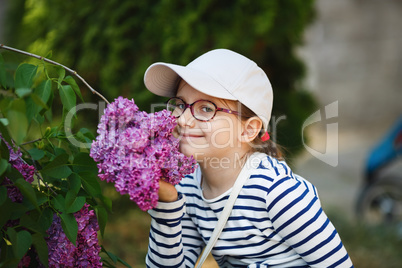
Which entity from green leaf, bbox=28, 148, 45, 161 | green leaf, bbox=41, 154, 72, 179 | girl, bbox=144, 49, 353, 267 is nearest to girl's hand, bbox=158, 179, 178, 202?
girl, bbox=144, 49, 353, 267

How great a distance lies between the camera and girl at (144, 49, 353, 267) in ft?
5.62

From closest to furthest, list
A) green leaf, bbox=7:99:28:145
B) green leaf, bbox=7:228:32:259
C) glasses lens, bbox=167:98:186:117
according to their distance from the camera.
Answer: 1. green leaf, bbox=7:99:28:145
2. green leaf, bbox=7:228:32:259
3. glasses lens, bbox=167:98:186:117

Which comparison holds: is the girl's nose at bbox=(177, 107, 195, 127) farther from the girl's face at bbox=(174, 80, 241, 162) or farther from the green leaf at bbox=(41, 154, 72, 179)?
the green leaf at bbox=(41, 154, 72, 179)

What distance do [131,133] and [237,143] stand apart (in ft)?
1.83

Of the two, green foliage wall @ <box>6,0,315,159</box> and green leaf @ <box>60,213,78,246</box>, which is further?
green foliage wall @ <box>6,0,315,159</box>

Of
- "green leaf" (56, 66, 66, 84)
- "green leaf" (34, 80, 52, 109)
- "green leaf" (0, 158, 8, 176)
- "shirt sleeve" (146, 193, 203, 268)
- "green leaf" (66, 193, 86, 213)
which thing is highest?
"green leaf" (56, 66, 66, 84)

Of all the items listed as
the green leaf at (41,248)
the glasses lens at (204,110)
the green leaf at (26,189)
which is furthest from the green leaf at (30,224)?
the glasses lens at (204,110)

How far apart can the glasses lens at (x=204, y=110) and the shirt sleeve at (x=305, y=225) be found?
1.12 feet

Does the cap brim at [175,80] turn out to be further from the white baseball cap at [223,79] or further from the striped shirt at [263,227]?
the striped shirt at [263,227]

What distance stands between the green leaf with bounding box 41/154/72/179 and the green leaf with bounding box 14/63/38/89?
24cm

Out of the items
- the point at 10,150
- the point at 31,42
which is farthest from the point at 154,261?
the point at 31,42

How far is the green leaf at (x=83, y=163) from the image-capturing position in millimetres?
1574

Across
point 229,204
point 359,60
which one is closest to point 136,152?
point 229,204

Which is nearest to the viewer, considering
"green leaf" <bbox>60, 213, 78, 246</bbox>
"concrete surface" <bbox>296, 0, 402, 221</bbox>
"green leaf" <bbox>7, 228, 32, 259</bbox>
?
"green leaf" <bbox>7, 228, 32, 259</bbox>
